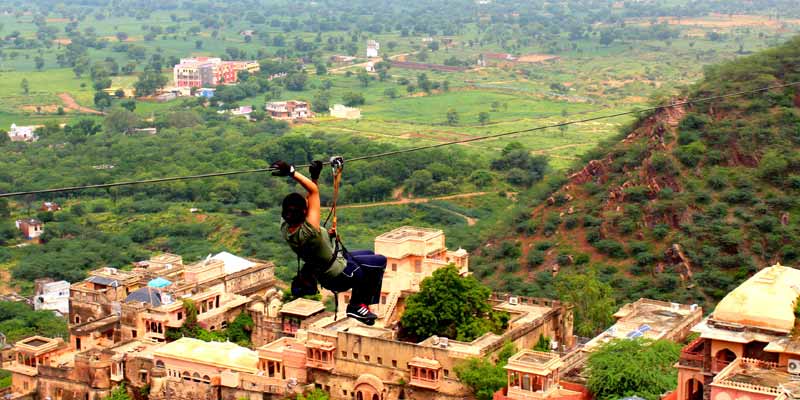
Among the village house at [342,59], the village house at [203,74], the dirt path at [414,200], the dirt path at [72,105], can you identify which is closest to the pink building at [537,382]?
the dirt path at [414,200]

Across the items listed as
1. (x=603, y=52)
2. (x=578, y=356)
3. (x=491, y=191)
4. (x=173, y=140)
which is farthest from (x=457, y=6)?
(x=578, y=356)

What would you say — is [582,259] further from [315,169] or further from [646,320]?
[315,169]

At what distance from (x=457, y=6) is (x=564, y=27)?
135 ft

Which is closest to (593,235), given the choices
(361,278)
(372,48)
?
(361,278)

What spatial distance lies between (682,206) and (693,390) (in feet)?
56.1

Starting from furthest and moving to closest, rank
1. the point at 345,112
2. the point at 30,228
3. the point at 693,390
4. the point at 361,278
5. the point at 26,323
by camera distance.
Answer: the point at 345,112 < the point at 30,228 < the point at 26,323 < the point at 693,390 < the point at 361,278

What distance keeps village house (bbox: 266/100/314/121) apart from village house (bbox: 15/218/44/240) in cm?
3335

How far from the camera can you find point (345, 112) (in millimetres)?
90250

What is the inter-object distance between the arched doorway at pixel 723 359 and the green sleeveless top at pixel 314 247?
10.5 meters

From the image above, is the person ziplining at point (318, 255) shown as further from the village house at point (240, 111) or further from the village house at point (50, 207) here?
the village house at point (240, 111)

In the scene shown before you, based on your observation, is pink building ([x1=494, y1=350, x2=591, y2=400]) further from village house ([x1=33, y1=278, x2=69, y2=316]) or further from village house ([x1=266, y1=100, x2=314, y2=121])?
village house ([x1=266, y1=100, x2=314, y2=121])

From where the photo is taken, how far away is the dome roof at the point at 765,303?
71.5 ft

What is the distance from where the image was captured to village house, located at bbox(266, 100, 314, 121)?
8969cm

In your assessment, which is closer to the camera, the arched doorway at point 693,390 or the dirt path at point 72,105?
the arched doorway at point 693,390
